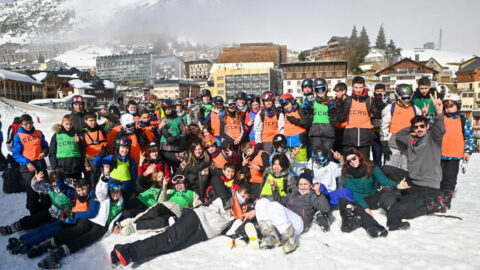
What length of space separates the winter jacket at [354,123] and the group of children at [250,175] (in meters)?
0.02

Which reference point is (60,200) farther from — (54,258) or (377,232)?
(377,232)

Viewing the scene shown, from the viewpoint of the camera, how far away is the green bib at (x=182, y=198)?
584 centimetres

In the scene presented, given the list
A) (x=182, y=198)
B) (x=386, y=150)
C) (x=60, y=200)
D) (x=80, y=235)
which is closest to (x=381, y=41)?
(x=386, y=150)

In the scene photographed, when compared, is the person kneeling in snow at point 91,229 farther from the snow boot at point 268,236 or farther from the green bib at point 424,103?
the green bib at point 424,103

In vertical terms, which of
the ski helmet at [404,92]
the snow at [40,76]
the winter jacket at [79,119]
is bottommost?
the winter jacket at [79,119]

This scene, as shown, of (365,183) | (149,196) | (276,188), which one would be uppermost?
(365,183)

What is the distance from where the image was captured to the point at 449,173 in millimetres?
5910

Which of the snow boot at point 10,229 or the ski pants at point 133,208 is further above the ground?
the ski pants at point 133,208

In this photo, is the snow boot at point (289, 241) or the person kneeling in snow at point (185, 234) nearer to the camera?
the person kneeling in snow at point (185, 234)

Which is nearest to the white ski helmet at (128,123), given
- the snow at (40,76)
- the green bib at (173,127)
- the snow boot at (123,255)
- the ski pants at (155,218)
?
the green bib at (173,127)

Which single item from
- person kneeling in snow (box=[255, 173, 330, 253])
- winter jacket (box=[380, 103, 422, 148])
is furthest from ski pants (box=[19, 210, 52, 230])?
winter jacket (box=[380, 103, 422, 148])

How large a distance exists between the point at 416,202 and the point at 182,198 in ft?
14.7

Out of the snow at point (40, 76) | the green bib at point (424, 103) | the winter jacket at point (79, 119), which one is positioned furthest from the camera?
the snow at point (40, 76)

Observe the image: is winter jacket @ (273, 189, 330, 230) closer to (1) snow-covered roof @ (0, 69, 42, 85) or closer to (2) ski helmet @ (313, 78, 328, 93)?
(2) ski helmet @ (313, 78, 328, 93)
